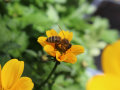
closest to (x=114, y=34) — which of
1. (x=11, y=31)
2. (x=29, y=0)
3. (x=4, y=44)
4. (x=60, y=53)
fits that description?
(x=29, y=0)

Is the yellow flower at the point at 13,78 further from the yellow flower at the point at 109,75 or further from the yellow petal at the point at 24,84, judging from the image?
the yellow flower at the point at 109,75

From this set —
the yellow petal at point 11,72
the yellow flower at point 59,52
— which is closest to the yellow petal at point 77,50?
the yellow flower at point 59,52

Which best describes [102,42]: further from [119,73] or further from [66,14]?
[119,73]

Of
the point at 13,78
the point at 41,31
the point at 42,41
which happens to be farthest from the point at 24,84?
the point at 41,31

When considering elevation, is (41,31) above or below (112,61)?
below

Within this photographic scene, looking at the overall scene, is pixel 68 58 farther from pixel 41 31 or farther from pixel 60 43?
pixel 41 31
